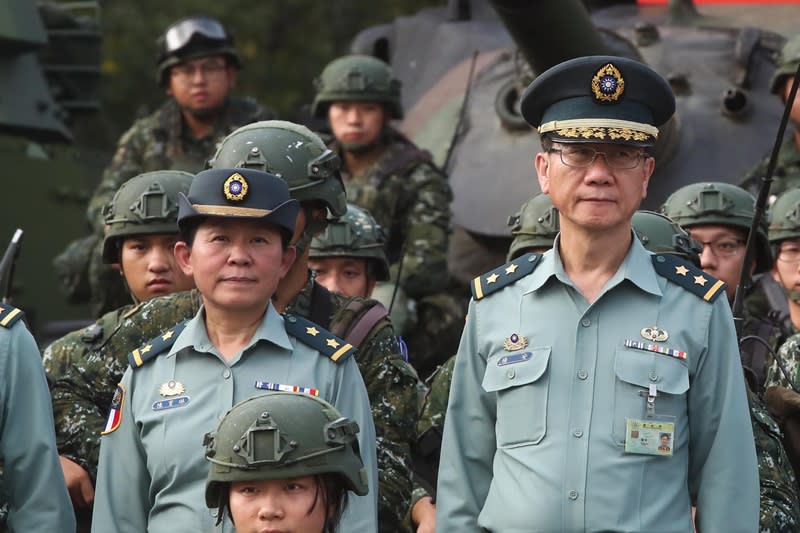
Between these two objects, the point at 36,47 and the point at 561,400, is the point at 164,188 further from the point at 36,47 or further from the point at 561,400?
the point at 36,47

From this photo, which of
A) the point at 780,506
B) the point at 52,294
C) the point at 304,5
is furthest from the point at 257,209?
the point at 304,5

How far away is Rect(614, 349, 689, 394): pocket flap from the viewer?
606 centimetres

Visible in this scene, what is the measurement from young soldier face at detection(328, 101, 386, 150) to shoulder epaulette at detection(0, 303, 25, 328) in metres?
4.99

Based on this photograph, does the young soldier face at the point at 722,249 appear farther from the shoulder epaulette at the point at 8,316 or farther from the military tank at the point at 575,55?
the shoulder epaulette at the point at 8,316

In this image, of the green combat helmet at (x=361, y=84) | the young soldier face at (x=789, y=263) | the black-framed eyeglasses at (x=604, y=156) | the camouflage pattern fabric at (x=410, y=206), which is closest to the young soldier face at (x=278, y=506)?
the black-framed eyeglasses at (x=604, y=156)

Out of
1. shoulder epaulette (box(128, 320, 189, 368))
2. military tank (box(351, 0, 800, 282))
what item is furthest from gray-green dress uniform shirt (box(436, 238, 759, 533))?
military tank (box(351, 0, 800, 282))

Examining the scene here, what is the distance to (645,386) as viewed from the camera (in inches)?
238

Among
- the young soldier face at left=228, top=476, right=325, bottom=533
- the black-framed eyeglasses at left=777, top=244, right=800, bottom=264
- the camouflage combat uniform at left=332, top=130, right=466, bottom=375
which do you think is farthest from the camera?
the camouflage combat uniform at left=332, top=130, right=466, bottom=375

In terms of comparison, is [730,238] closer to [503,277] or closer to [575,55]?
[575,55]

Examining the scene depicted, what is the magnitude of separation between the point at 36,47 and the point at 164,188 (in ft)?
18.7

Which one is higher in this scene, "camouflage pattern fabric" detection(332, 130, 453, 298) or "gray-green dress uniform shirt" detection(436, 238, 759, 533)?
"camouflage pattern fabric" detection(332, 130, 453, 298)

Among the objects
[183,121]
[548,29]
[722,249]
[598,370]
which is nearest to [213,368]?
[598,370]

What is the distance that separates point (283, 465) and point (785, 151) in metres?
5.94

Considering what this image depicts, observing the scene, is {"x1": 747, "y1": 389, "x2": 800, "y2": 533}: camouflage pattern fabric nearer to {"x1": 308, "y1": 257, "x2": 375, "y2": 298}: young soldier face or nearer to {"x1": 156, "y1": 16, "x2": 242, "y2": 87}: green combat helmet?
{"x1": 308, "y1": 257, "x2": 375, "y2": 298}: young soldier face
